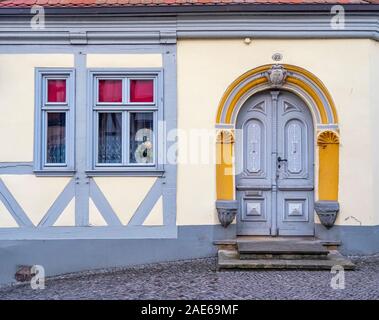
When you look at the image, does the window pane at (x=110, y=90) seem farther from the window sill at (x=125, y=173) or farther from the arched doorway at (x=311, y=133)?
the arched doorway at (x=311, y=133)

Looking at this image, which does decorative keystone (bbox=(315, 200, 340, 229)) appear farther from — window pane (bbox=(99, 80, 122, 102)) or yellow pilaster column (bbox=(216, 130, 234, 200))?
window pane (bbox=(99, 80, 122, 102))

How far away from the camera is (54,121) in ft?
24.8

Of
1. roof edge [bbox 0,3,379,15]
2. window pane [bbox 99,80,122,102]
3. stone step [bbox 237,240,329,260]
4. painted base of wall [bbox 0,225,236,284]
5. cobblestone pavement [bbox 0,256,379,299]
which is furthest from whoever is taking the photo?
window pane [bbox 99,80,122,102]

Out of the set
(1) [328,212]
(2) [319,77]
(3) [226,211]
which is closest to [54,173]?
(3) [226,211]

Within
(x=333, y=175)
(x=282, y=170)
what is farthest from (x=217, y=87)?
(x=333, y=175)

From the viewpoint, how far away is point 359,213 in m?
7.33

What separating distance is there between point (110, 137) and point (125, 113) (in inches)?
18.6

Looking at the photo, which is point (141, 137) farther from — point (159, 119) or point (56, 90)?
point (56, 90)

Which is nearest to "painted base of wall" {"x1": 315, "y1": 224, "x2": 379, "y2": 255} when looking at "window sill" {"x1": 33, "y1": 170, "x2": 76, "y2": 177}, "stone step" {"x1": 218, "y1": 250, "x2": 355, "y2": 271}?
"stone step" {"x1": 218, "y1": 250, "x2": 355, "y2": 271}

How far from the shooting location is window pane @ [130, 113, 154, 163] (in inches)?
296

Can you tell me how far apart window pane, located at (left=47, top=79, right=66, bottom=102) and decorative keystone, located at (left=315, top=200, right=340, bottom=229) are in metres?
4.55

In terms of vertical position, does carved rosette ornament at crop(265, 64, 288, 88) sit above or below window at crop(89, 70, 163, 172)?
above

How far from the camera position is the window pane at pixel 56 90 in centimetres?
753

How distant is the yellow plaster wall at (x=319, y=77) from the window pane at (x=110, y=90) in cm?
101
